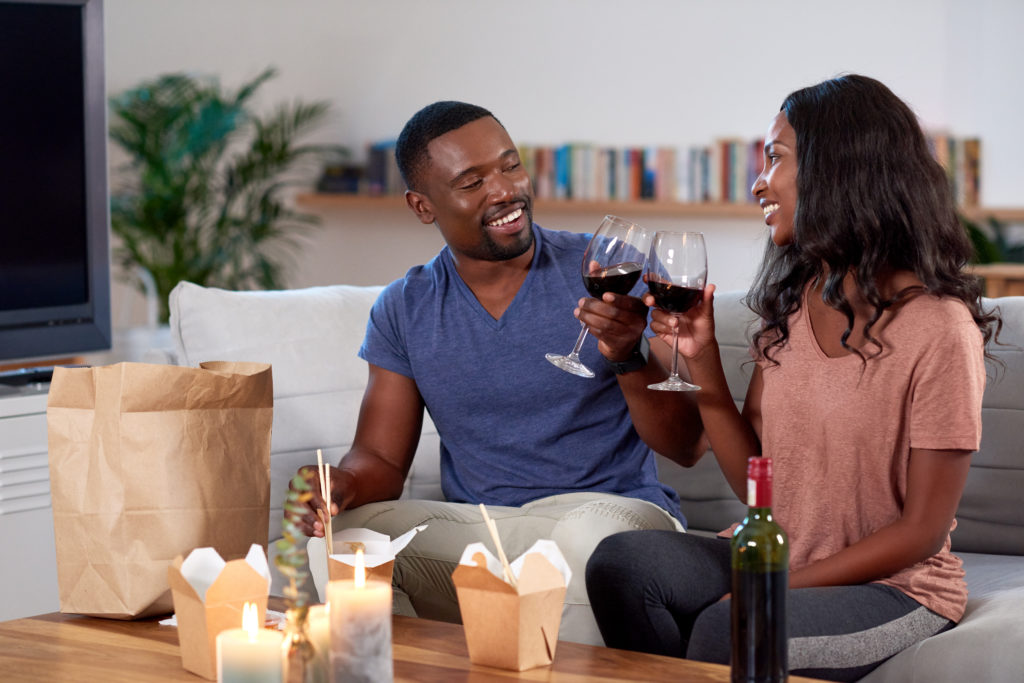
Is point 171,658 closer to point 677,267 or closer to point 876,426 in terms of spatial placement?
point 677,267

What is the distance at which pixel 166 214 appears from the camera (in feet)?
16.0

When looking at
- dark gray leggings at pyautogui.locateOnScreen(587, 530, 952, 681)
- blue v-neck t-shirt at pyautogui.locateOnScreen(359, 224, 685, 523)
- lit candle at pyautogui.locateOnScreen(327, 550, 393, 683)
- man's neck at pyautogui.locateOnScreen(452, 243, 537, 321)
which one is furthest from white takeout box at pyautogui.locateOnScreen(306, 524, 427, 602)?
man's neck at pyautogui.locateOnScreen(452, 243, 537, 321)

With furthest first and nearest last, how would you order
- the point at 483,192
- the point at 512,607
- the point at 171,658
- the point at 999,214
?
the point at 999,214
the point at 483,192
the point at 171,658
the point at 512,607

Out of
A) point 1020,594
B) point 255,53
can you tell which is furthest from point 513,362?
point 255,53

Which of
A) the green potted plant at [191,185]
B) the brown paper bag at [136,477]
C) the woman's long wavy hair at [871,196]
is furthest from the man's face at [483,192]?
the green potted plant at [191,185]

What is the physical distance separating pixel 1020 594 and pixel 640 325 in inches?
26.7

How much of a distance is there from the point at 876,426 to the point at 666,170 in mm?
3705

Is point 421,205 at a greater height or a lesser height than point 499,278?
greater

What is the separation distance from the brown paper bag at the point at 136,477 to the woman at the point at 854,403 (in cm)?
52

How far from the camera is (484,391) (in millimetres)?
1925

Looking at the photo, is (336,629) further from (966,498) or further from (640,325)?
(966,498)

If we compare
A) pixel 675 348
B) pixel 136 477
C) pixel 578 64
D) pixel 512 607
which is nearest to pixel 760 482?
pixel 512 607

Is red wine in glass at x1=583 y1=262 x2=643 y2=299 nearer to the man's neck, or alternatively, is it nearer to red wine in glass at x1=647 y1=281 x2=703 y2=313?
red wine in glass at x1=647 y1=281 x2=703 y2=313

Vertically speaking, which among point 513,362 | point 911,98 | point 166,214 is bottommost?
point 513,362
